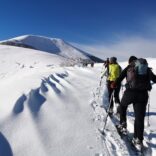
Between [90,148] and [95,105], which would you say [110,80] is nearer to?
[95,105]

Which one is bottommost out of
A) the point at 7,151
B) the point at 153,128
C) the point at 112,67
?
the point at 153,128

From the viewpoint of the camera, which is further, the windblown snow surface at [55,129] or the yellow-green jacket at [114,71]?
the yellow-green jacket at [114,71]

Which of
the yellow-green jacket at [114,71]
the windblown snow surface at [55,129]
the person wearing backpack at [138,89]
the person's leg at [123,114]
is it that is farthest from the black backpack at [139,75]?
the yellow-green jacket at [114,71]

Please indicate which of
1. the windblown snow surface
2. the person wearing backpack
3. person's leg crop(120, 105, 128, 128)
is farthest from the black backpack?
the windblown snow surface

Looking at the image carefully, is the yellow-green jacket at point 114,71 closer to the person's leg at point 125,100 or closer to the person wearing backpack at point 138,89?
the person's leg at point 125,100

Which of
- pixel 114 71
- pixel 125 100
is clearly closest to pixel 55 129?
pixel 125 100

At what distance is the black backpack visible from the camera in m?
6.26

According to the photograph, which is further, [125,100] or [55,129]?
[125,100]

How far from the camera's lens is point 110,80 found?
970cm

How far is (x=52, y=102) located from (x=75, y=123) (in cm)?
211

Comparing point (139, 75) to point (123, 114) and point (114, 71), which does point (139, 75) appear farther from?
point (114, 71)

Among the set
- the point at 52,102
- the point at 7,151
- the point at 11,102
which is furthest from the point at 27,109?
the point at 7,151

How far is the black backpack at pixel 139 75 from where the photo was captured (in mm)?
6262

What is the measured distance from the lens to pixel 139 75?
20.7 ft
